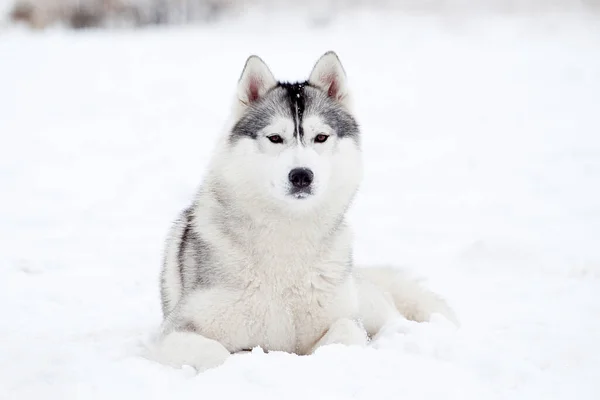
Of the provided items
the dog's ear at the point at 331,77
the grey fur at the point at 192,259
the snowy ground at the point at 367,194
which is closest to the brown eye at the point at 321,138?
the dog's ear at the point at 331,77

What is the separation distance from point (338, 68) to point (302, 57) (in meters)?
13.4

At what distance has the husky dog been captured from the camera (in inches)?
142

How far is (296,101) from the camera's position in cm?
397

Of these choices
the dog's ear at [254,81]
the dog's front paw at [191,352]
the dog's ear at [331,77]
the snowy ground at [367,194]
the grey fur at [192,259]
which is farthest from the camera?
the dog's ear at [331,77]

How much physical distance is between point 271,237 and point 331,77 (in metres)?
1.23

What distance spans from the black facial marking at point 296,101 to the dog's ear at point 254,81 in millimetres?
92

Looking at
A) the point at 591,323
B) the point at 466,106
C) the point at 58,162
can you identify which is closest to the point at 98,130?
the point at 58,162

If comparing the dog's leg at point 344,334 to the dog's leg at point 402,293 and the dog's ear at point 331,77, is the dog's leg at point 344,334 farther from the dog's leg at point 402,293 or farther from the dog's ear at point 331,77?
the dog's ear at point 331,77

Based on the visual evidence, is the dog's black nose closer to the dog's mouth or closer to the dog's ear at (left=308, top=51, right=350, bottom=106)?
the dog's mouth

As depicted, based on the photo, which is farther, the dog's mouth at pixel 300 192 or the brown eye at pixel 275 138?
the brown eye at pixel 275 138

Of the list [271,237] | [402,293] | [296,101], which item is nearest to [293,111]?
[296,101]

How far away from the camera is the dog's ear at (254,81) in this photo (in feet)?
13.6

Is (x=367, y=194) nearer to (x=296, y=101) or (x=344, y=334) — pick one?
(x=296, y=101)

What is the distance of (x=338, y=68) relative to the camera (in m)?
4.29
